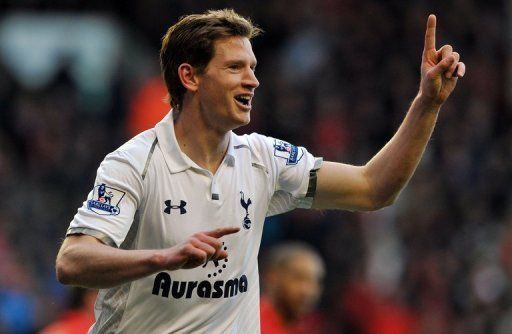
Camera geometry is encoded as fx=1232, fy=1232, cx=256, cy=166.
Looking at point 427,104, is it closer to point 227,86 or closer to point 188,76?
point 227,86

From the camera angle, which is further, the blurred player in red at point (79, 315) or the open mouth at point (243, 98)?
the blurred player in red at point (79, 315)

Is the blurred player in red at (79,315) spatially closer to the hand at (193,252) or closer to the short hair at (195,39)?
the short hair at (195,39)

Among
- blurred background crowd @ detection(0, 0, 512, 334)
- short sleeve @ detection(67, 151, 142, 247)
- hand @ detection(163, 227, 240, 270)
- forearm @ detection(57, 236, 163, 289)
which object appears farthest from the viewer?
blurred background crowd @ detection(0, 0, 512, 334)

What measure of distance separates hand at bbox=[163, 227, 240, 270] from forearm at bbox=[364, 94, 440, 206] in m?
1.21

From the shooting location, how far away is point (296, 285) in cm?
758

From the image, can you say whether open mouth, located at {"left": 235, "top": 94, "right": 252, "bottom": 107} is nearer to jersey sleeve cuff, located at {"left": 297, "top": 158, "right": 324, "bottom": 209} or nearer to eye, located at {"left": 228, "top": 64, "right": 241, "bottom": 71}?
eye, located at {"left": 228, "top": 64, "right": 241, "bottom": 71}

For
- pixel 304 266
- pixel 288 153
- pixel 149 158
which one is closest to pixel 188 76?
pixel 149 158

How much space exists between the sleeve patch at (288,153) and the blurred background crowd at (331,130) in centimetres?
564

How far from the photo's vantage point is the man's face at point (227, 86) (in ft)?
16.4

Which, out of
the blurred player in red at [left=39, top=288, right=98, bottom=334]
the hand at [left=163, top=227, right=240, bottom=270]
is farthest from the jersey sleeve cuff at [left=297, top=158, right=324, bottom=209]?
the blurred player in red at [left=39, top=288, right=98, bottom=334]

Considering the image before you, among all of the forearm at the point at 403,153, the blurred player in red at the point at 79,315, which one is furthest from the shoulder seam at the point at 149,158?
the blurred player in red at the point at 79,315

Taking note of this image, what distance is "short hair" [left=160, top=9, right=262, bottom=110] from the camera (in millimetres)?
5055

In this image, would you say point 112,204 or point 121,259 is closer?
point 121,259

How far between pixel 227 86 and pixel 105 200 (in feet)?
2.33
